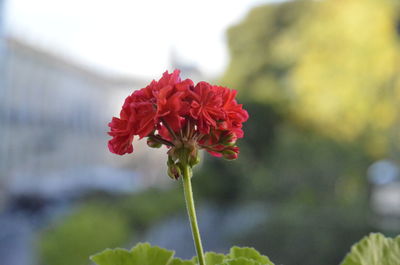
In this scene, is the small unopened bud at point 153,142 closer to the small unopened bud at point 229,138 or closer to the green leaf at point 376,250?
the small unopened bud at point 229,138

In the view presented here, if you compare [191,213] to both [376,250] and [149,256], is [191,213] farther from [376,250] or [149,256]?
[376,250]

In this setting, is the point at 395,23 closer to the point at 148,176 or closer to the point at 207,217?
the point at 207,217

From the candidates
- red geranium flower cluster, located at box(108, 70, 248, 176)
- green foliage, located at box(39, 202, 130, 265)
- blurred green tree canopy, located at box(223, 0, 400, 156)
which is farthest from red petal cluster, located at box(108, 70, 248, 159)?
blurred green tree canopy, located at box(223, 0, 400, 156)

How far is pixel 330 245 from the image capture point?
151 inches

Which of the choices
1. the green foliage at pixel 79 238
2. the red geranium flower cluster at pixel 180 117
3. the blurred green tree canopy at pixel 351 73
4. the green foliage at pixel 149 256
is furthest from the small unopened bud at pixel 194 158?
the blurred green tree canopy at pixel 351 73

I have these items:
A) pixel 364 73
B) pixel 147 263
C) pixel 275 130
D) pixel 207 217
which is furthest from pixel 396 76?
pixel 147 263

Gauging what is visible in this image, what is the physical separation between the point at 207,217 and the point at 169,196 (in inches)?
21.5

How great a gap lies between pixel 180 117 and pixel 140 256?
0.16 meters

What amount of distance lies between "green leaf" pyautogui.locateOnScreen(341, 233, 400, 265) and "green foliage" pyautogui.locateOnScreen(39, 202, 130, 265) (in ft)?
10.5

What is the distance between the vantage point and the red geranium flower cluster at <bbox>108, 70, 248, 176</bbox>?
415mm

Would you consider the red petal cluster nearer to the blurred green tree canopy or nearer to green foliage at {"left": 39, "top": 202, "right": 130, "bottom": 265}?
green foliage at {"left": 39, "top": 202, "right": 130, "bottom": 265}

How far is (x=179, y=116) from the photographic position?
0.42 meters

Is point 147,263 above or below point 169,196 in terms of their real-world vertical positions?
below

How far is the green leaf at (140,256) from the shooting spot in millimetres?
483
